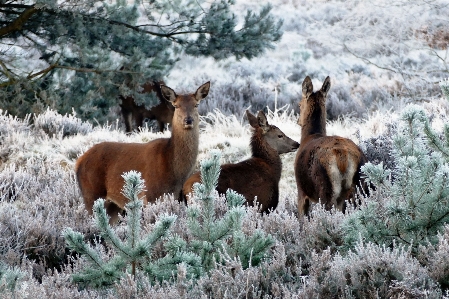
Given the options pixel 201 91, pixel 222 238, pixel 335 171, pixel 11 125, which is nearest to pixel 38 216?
pixel 222 238

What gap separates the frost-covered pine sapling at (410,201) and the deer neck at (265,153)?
3.99m

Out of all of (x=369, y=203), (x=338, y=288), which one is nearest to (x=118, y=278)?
(x=338, y=288)

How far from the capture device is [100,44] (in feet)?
42.4

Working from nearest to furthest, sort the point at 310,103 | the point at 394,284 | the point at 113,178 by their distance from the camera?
the point at 394,284
the point at 113,178
the point at 310,103

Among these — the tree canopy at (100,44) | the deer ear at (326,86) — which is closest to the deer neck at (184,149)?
the deer ear at (326,86)

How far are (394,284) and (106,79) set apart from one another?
962cm

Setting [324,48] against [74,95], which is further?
[324,48]

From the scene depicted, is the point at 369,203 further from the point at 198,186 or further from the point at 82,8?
the point at 82,8

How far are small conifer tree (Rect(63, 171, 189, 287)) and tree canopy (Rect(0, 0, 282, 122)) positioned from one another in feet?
26.6

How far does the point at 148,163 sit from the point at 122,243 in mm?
3992

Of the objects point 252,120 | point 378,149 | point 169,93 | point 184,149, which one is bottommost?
point 378,149

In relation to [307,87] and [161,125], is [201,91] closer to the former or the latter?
[307,87]

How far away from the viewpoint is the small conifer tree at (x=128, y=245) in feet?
12.2

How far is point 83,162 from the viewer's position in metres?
8.12
